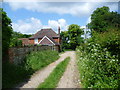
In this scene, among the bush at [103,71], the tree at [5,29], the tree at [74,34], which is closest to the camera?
the bush at [103,71]

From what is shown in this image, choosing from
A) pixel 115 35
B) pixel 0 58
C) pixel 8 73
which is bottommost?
pixel 8 73

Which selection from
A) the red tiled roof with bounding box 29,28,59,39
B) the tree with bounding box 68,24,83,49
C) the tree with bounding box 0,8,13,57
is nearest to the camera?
the tree with bounding box 0,8,13,57

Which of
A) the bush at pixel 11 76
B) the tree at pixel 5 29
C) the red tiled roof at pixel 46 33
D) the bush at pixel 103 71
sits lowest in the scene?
the bush at pixel 11 76

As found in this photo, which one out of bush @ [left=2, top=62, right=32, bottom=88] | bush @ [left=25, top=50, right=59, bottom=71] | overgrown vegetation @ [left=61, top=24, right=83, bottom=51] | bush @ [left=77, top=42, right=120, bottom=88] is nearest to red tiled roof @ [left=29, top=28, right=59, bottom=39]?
overgrown vegetation @ [left=61, top=24, right=83, bottom=51]

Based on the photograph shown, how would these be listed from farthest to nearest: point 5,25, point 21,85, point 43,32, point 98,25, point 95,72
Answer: point 43,32 → point 98,25 → point 5,25 → point 21,85 → point 95,72

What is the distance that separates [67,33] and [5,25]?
157ft

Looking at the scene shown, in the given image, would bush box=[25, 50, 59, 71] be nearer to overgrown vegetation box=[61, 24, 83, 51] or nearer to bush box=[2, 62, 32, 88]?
bush box=[2, 62, 32, 88]

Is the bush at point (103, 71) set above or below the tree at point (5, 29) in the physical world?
below

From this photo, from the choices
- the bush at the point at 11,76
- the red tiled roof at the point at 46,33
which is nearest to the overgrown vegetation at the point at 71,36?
the red tiled roof at the point at 46,33

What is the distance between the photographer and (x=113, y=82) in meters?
4.46

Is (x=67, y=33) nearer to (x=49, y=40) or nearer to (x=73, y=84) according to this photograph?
(x=49, y=40)

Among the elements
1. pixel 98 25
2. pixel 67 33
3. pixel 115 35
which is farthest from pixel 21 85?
pixel 67 33

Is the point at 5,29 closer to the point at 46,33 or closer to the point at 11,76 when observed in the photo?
the point at 11,76

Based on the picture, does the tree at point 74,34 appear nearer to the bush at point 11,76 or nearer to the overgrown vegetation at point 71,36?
the overgrown vegetation at point 71,36
